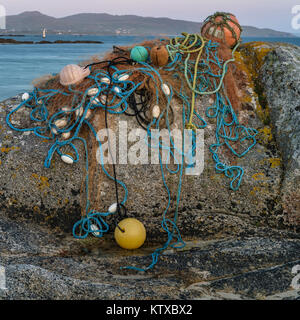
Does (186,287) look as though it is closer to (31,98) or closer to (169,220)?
(169,220)

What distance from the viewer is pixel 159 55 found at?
4270mm

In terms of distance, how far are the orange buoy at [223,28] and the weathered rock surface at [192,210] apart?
0.64 meters

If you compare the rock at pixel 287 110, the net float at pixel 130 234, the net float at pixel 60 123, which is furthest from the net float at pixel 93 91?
the rock at pixel 287 110

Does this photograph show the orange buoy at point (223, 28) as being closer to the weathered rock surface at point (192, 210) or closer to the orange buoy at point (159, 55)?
the weathered rock surface at point (192, 210)

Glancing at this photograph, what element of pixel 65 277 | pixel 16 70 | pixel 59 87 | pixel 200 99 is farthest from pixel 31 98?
pixel 16 70

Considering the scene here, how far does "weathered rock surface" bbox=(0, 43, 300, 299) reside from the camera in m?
3.10

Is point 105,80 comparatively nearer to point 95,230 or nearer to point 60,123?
point 60,123

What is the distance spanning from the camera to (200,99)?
4320mm

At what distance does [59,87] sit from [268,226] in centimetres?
304

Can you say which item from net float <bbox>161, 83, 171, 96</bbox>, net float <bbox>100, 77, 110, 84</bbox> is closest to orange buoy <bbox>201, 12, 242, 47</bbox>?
net float <bbox>161, 83, 171, 96</bbox>

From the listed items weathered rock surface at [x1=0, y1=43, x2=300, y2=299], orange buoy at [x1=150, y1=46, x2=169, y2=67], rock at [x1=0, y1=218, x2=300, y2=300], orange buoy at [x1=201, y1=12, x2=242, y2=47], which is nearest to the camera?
rock at [x1=0, y1=218, x2=300, y2=300]

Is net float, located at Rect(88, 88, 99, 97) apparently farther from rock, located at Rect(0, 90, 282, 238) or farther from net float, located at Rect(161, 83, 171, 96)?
net float, located at Rect(161, 83, 171, 96)

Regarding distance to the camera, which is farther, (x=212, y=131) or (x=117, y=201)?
(x=212, y=131)

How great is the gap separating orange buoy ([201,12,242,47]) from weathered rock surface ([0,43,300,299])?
637mm
